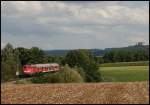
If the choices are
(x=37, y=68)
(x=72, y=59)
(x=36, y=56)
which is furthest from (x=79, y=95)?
(x=36, y=56)

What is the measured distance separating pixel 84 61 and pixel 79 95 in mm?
61602

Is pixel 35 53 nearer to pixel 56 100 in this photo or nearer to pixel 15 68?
pixel 15 68

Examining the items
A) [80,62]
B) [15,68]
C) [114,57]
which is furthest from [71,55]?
[114,57]

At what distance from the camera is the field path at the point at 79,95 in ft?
39.8

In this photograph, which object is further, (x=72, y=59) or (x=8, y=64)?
(x=72, y=59)

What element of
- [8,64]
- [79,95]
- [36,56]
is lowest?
[79,95]

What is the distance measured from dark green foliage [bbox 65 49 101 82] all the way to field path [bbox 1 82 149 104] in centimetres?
5439

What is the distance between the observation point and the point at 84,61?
7500 centimetres

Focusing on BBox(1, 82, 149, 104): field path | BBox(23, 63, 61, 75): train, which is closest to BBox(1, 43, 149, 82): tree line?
BBox(23, 63, 61, 75): train

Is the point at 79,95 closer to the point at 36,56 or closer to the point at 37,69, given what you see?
the point at 37,69

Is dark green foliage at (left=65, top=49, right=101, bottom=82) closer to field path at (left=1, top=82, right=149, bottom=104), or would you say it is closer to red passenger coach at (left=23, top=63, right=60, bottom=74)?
red passenger coach at (left=23, top=63, right=60, bottom=74)

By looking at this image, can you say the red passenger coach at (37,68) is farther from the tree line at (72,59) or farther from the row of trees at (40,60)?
the tree line at (72,59)

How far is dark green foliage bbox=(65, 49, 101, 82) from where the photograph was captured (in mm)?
71262

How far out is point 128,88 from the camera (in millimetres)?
15297
